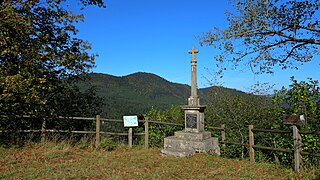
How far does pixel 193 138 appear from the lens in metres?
8.81

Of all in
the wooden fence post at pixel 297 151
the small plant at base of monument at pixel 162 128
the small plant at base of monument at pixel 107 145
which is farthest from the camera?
the small plant at base of monument at pixel 162 128

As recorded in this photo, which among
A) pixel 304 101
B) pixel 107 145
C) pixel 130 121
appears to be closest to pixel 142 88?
pixel 130 121

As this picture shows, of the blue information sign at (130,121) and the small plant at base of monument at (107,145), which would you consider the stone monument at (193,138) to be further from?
the small plant at base of monument at (107,145)

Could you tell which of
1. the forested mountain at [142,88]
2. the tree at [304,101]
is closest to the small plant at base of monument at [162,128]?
the tree at [304,101]

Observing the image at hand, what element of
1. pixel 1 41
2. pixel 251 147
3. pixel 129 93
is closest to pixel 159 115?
pixel 251 147

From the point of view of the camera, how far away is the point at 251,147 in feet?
26.1

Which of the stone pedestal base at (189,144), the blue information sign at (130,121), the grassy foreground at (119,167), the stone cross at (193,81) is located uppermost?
the stone cross at (193,81)

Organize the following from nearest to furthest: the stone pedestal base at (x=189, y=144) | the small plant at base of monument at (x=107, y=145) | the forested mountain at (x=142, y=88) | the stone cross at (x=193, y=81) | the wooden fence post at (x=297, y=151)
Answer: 1. the wooden fence post at (x=297, y=151)
2. the stone pedestal base at (x=189, y=144)
3. the stone cross at (x=193, y=81)
4. the small plant at base of monument at (x=107, y=145)
5. the forested mountain at (x=142, y=88)

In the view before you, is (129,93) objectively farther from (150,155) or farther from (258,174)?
(258,174)

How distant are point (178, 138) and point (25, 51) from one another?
620 cm

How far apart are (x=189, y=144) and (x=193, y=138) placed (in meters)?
0.26

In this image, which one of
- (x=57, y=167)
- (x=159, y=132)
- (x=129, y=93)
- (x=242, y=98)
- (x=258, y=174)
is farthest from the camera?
(x=129, y=93)

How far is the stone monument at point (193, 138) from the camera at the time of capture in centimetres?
856

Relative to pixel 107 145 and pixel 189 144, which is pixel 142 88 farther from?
pixel 189 144
